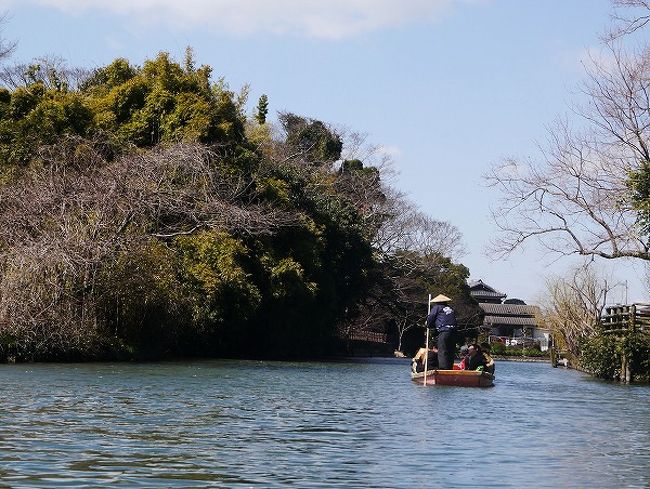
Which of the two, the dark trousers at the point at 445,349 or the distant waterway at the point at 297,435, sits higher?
the dark trousers at the point at 445,349

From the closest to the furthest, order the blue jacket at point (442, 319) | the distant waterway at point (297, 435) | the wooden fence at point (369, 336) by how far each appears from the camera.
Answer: the distant waterway at point (297, 435)
the blue jacket at point (442, 319)
the wooden fence at point (369, 336)

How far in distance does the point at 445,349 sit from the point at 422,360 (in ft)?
5.14

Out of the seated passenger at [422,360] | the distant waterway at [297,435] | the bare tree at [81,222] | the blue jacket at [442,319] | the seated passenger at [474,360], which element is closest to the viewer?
the distant waterway at [297,435]

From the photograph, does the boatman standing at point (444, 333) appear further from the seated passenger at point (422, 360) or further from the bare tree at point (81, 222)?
the bare tree at point (81, 222)

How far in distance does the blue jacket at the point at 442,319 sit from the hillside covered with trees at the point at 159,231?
8261 millimetres

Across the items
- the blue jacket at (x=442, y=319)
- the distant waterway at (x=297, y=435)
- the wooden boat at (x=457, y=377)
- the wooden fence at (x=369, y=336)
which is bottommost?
the distant waterway at (x=297, y=435)

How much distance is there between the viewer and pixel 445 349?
92.5 feet

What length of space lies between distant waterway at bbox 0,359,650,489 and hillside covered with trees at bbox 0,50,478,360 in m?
4.33

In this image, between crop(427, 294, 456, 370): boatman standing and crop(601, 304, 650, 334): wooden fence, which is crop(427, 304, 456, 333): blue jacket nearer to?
crop(427, 294, 456, 370): boatman standing

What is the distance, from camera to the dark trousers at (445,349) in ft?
92.3

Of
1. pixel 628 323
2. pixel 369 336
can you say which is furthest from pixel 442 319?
pixel 369 336

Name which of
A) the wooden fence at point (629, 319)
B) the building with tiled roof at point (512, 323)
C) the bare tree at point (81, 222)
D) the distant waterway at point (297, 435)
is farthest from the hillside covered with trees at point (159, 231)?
the building with tiled roof at point (512, 323)

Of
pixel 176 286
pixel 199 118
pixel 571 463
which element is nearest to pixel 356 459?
pixel 571 463

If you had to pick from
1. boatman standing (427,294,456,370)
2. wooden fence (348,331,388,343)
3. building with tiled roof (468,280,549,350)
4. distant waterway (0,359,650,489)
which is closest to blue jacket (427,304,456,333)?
boatman standing (427,294,456,370)
